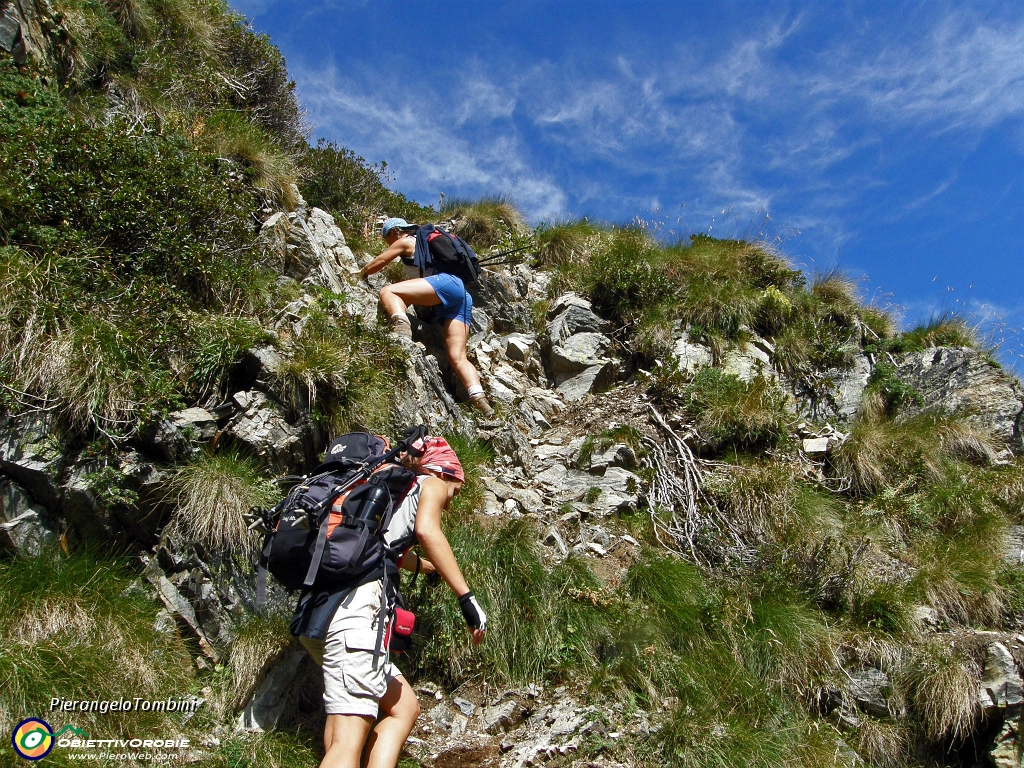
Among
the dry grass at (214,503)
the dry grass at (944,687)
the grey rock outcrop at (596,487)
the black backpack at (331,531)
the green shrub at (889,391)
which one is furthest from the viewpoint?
the green shrub at (889,391)

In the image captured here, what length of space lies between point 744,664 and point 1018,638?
103 inches

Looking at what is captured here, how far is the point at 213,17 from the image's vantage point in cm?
1104

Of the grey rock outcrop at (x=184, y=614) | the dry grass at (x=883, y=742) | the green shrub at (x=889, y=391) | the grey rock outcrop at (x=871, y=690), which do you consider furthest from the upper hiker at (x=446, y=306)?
the green shrub at (x=889, y=391)

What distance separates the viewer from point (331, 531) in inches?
150

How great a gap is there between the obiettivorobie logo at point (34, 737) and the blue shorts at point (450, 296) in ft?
18.1

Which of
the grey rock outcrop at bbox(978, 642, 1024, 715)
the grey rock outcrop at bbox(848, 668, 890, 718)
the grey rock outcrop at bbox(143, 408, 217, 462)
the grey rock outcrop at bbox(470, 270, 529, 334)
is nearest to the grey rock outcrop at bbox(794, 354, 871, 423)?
the grey rock outcrop at bbox(978, 642, 1024, 715)

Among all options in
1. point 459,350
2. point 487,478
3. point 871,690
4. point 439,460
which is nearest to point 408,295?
point 459,350

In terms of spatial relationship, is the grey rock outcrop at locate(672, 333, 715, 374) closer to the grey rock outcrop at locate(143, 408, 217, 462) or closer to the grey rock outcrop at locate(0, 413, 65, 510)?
the grey rock outcrop at locate(143, 408, 217, 462)

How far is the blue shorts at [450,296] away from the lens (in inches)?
310

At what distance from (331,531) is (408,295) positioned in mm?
4435

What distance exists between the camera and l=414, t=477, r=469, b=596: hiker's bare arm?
414cm

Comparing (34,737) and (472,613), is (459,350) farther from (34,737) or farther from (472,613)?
(34,737)

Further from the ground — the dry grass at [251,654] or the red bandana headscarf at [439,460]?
the red bandana headscarf at [439,460]

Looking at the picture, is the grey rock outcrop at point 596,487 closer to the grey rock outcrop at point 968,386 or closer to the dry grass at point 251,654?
the dry grass at point 251,654
